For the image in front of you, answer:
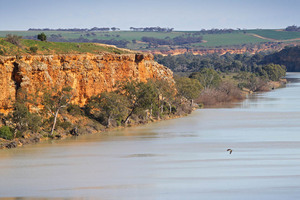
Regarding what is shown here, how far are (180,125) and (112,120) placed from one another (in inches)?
282

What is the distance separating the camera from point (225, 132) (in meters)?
49.6

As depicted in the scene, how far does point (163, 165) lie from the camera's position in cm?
3400

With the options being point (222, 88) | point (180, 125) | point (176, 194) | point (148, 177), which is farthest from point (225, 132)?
point (222, 88)

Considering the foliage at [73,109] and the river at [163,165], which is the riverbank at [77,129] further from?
the river at [163,165]

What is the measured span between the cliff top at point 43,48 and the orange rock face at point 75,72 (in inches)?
44.9

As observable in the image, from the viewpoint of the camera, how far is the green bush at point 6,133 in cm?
3863

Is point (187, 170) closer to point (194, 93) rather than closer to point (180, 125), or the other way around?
point (180, 125)

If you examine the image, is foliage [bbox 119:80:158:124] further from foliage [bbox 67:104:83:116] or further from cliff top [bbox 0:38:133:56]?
foliage [bbox 67:104:83:116]

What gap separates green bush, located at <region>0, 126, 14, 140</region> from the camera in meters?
38.6

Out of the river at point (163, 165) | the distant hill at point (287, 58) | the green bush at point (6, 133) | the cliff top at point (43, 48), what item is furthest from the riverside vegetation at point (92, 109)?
the distant hill at point (287, 58)

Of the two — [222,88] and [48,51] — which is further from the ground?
[48,51]

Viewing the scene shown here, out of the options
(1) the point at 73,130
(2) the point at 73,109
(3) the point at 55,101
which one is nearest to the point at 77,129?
(1) the point at 73,130

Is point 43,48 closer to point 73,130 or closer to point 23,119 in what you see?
point 73,130

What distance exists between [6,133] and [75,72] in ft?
40.6
